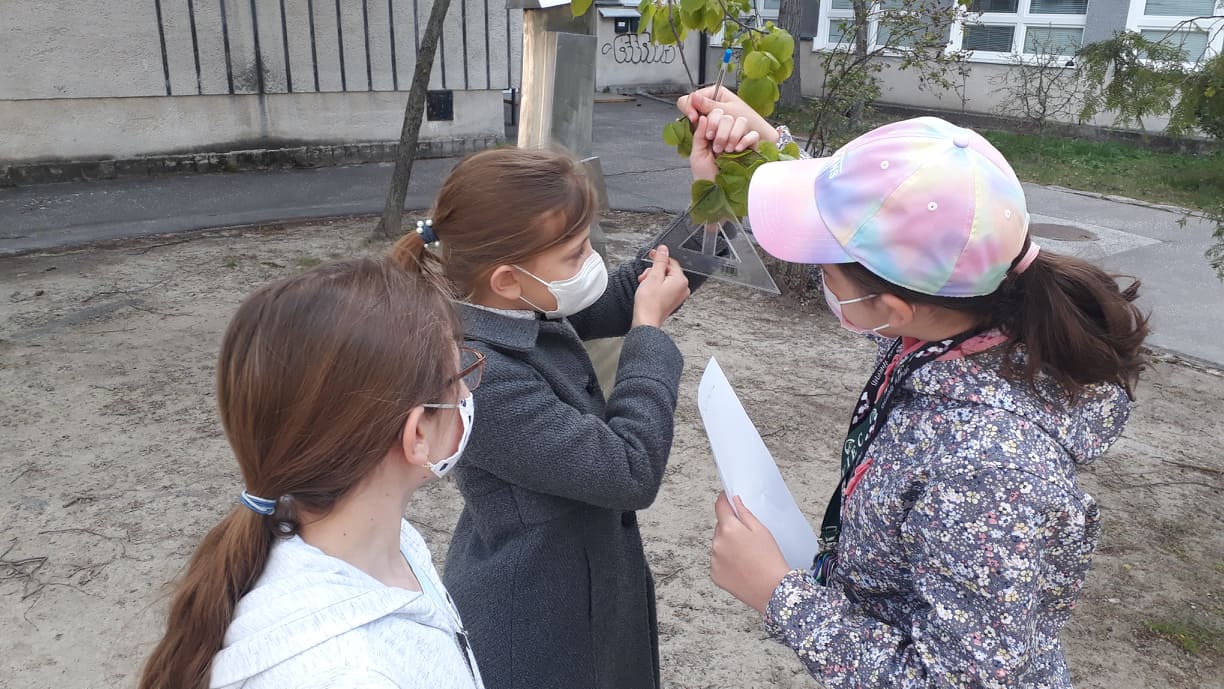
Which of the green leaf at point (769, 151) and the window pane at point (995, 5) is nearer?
the green leaf at point (769, 151)

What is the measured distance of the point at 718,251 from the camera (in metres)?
1.83

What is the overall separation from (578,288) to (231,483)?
265cm

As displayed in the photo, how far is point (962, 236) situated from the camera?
3.83 feet

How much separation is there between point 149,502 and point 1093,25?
1352 centimetres

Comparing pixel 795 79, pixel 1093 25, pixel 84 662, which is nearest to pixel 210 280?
pixel 84 662

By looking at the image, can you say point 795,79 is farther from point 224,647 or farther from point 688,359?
point 224,647

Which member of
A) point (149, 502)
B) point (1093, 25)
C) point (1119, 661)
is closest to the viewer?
point (1119, 661)

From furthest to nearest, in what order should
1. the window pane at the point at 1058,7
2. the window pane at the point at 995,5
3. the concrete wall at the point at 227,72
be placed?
1. the window pane at the point at 995,5
2. the window pane at the point at 1058,7
3. the concrete wall at the point at 227,72

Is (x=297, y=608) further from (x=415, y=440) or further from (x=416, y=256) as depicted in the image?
(x=416, y=256)

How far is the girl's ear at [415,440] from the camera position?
1.15m

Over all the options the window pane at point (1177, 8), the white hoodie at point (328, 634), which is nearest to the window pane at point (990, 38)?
the window pane at point (1177, 8)

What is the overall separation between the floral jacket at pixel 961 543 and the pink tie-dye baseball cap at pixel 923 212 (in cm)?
14

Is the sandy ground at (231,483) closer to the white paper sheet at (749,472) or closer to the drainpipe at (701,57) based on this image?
the white paper sheet at (749,472)

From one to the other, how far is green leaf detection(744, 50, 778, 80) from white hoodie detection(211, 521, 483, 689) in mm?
1223
